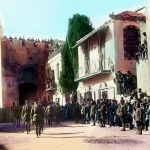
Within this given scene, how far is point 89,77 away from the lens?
1252 inches

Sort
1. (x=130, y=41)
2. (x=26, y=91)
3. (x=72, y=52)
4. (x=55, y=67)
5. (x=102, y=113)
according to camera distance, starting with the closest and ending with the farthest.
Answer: (x=102, y=113) → (x=130, y=41) → (x=72, y=52) → (x=55, y=67) → (x=26, y=91)

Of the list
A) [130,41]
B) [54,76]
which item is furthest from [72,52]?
[130,41]

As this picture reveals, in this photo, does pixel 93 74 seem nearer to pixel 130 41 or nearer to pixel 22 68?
pixel 130 41

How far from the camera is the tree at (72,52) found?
3791 centimetres

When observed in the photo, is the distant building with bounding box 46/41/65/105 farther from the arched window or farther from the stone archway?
the arched window

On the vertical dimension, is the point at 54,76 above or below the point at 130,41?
below

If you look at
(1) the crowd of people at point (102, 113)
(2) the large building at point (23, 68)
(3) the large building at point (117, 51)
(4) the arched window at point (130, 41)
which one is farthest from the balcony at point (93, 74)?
(2) the large building at point (23, 68)

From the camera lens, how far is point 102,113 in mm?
21891

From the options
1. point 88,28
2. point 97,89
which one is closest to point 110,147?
point 97,89

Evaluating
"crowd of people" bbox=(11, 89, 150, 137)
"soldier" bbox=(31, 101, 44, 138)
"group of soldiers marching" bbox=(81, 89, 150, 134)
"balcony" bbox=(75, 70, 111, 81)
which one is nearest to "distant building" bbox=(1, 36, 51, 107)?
"balcony" bbox=(75, 70, 111, 81)

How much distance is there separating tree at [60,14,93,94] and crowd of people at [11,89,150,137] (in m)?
8.57

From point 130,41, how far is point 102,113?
8.16 metres

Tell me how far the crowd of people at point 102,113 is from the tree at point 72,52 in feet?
28.1

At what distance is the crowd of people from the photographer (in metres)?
18.4
